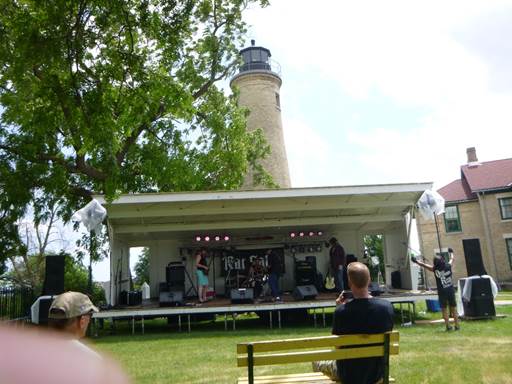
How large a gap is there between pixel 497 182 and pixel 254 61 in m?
17.3

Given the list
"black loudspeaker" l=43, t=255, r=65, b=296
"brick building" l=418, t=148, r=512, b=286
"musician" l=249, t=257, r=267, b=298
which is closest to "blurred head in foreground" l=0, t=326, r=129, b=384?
"black loudspeaker" l=43, t=255, r=65, b=296

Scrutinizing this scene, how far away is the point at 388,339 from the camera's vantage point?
151 inches

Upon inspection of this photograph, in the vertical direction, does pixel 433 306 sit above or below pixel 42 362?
below

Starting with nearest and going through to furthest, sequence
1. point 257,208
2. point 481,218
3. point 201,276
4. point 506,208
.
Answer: point 201,276 → point 257,208 → point 506,208 → point 481,218

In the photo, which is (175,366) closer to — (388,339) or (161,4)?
(388,339)

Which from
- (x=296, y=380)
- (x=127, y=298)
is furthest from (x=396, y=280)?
(x=296, y=380)

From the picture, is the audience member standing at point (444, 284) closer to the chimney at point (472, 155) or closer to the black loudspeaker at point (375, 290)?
the black loudspeaker at point (375, 290)

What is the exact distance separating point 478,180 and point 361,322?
31068 mm

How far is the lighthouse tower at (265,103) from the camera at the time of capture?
97.2 ft

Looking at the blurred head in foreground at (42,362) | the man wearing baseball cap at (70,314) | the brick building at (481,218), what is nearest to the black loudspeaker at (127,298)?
the man wearing baseball cap at (70,314)

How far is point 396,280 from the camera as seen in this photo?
1706 cm

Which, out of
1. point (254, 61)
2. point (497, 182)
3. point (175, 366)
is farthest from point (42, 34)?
point (497, 182)

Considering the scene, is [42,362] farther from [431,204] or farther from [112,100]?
[431,204]

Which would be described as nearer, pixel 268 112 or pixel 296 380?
pixel 296 380
